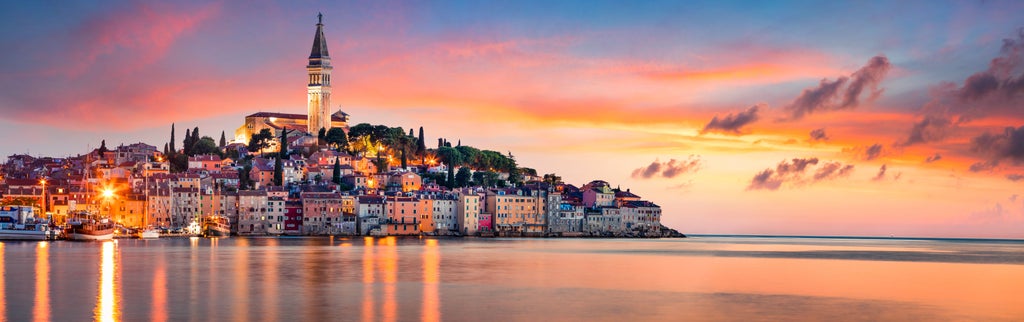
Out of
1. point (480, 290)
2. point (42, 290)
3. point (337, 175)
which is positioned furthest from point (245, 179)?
point (480, 290)

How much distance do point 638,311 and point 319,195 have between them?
67.8 meters

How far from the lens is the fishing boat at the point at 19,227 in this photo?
6744 centimetres

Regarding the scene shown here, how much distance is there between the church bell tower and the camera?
121m

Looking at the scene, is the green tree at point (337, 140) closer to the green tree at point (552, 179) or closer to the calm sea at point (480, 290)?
the green tree at point (552, 179)

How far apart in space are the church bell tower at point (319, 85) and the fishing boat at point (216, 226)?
35273mm

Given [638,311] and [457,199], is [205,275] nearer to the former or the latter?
[638,311]

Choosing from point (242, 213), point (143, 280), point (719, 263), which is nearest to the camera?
point (143, 280)

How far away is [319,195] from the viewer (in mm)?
88500

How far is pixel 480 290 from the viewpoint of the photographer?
28.9 meters

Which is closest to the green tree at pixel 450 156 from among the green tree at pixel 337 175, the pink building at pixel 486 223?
the pink building at pixel 486 223

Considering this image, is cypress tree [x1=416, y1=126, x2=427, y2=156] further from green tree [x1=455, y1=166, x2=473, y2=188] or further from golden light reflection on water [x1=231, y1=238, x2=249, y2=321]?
golden light reflection on water [x1=231, y1=238, x2=249, y2=321]

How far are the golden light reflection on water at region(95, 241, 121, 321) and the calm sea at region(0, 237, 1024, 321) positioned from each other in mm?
45

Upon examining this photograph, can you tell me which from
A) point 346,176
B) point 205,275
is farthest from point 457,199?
point 205,275

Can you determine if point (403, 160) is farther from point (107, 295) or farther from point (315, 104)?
point (107, 295)
